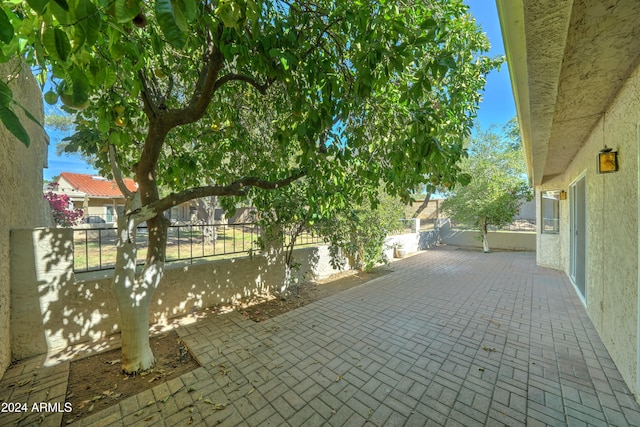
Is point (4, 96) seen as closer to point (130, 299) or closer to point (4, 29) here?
point (4, 29)

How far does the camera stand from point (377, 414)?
90.4 inches

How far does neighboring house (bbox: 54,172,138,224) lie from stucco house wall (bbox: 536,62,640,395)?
60.8 ft

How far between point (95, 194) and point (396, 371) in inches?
789

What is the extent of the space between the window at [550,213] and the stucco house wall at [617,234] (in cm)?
489

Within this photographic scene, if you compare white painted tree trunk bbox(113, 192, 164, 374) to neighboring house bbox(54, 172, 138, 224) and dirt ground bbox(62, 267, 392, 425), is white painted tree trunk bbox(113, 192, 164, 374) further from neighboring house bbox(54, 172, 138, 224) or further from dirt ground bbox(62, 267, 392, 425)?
neighboring house bbox(54, 172, 138, 224)

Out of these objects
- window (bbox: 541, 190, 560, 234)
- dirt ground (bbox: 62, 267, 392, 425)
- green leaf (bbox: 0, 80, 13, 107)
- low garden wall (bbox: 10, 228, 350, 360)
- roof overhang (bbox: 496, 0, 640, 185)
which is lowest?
dirt ground (bbox: 62, 267, 392, 425)

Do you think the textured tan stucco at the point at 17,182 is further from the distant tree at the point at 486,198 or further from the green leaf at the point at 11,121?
the distant tree at the point at 486,198

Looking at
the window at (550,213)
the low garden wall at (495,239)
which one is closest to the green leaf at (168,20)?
the window at (550,213)

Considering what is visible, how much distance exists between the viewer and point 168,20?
89cm

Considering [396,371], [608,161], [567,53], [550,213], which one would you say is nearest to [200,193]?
[396,371]

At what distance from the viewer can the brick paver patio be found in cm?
227

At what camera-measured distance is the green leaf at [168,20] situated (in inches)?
32.7

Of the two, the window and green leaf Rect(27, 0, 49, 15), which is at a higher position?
green leaf Rect(27, 0, 49, 15)

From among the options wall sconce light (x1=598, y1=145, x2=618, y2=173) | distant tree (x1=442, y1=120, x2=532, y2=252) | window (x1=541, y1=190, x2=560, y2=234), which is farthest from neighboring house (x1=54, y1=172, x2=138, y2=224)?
window (x1=541, y1=190, x2=560, y2=234)
